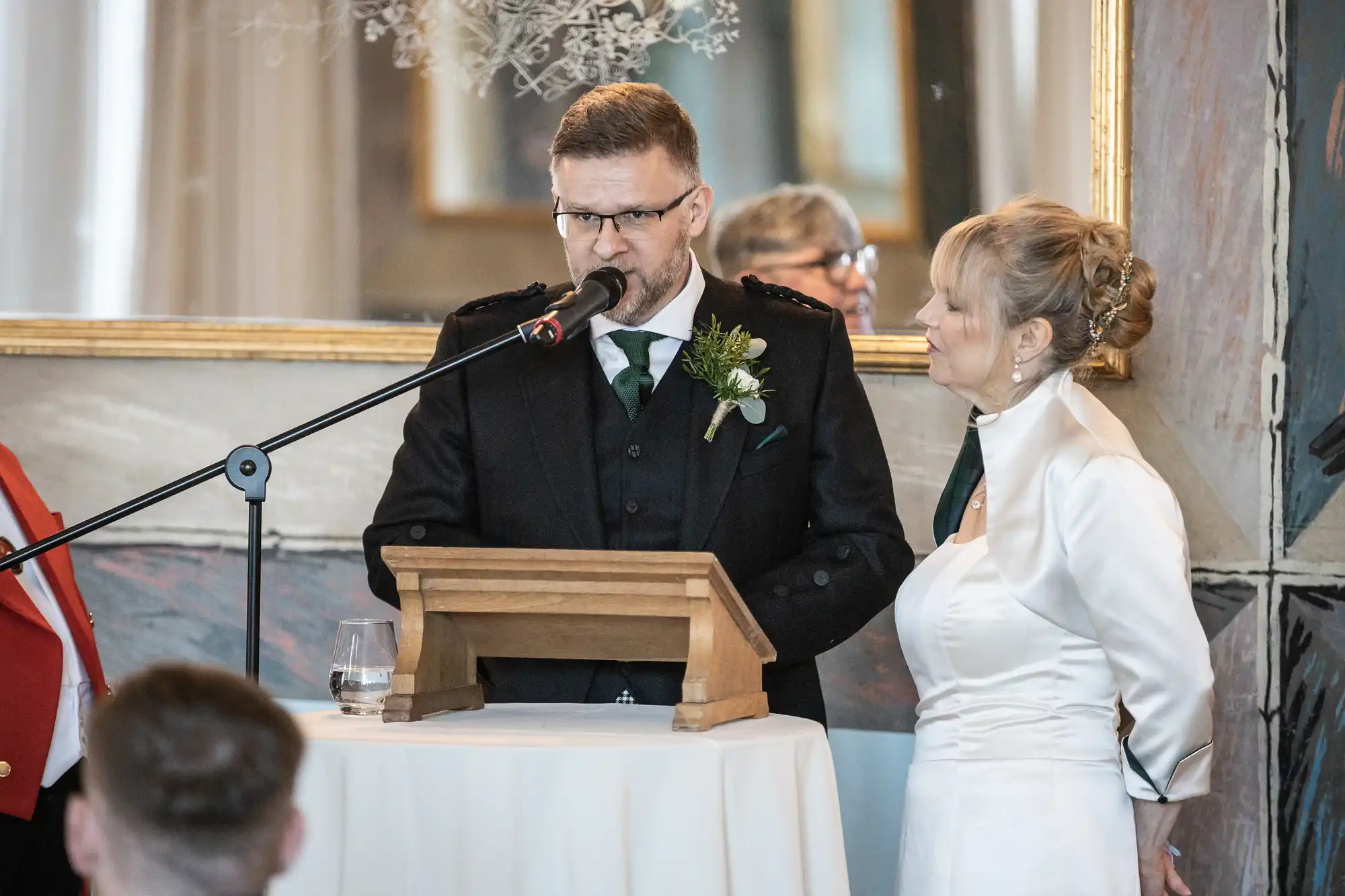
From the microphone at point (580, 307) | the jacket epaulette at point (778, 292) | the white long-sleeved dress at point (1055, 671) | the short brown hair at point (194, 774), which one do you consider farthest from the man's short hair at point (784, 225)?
the short brown hair at point (194, 774)

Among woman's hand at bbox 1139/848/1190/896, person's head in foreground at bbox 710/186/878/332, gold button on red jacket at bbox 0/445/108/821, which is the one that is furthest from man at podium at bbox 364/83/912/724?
person's head in foreground at bbox 710/186/878/332

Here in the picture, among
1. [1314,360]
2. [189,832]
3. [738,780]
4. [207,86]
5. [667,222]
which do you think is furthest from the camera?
[207,86]

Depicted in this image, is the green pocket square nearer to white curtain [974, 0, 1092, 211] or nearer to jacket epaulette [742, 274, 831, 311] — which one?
jacket epaulette [742, 274, 831, 311]

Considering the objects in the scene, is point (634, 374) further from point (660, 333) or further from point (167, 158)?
point (167, 158)

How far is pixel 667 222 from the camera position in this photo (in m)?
2.59

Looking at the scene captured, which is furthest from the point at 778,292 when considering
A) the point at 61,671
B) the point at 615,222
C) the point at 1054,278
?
the point at 61,671

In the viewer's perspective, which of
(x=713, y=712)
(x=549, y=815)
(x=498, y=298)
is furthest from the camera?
(x=498, y=298)

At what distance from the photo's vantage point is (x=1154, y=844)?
7.56 ft

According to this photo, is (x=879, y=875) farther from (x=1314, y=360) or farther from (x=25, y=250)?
(x=25, y=250)

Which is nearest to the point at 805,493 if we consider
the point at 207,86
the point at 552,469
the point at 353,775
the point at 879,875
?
the point at 552,469

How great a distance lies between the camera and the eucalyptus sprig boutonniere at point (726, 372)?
8.29ft

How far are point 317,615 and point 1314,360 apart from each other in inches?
96.7

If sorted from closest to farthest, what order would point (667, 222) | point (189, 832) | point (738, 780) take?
point (189, 832), point (738, 780), point (667, 222)

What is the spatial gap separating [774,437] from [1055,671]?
0.60 meters
